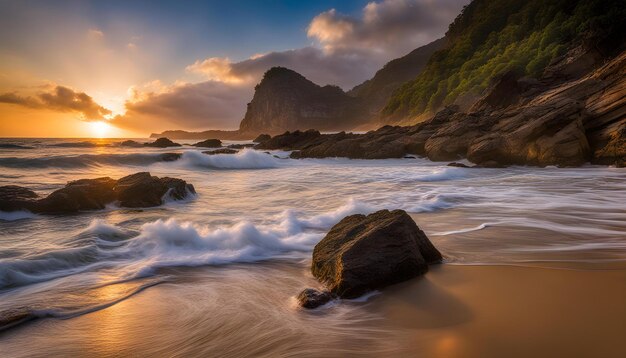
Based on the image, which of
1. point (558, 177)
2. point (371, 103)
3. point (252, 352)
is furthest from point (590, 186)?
point (371, 103)

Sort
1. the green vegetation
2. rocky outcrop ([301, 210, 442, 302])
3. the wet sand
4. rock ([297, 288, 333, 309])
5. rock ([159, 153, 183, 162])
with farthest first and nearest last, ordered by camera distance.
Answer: the green vegetation, rock ([159, 153, 183, 162]), rocky outcrop ([301, 210, 442, 302]), rock ([297, 288, 333, 309]), the wet sand

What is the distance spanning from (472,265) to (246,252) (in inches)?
105

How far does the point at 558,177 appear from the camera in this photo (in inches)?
416

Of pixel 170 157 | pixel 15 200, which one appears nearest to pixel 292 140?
pixel 170 157

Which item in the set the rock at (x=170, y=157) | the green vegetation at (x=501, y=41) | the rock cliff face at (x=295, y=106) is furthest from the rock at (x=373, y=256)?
the rock cliff face at (x=295, y=106)

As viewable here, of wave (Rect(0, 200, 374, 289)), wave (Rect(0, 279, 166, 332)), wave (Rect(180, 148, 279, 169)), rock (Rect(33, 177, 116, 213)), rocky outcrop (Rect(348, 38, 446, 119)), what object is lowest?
wave (Rect(0, 279, 166, 332))

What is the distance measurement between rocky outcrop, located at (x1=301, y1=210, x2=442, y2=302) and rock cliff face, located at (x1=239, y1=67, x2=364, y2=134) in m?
123

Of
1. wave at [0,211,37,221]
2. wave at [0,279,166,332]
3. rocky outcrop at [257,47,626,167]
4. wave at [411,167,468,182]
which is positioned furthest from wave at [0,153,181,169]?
wave at [0,279,166,332]

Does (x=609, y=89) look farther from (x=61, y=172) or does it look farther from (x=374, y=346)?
(x=61, y=172)

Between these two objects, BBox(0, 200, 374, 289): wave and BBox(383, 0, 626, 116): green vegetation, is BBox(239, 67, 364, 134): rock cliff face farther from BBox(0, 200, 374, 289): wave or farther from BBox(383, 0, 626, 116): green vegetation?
BBox(0, 200, 374, 289): wave

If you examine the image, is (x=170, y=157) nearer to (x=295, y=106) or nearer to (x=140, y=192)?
(x=140, y=192)

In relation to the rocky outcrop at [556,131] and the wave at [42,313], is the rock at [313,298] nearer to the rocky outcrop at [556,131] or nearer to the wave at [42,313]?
the wave at [42,313]

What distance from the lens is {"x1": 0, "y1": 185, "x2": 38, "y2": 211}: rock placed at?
271 inches

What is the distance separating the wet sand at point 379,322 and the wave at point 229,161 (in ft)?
58.5
